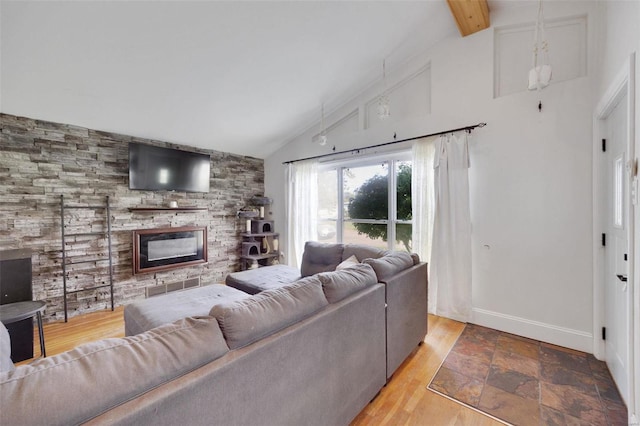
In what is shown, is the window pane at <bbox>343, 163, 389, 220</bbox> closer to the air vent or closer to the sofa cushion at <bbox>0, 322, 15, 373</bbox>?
the air vent

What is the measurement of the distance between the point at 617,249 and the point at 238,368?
2738 mm

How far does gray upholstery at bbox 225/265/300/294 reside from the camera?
9.46 ft

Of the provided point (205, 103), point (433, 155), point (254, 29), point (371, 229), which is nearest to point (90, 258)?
point (205, 103)

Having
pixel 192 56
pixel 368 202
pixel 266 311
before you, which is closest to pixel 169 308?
pixel 266 311

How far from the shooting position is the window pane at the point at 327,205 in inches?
178

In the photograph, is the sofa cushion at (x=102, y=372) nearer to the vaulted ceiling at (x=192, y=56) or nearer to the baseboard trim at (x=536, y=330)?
the vaulted ceiling at (x=192, y=56)

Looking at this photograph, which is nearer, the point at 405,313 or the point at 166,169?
the point at 405,313

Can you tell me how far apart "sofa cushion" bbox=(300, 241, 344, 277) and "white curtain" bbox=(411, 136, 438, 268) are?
1.01m

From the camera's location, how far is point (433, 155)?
3203mm

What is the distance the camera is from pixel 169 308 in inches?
85.2

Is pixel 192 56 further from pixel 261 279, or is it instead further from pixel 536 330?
pixel 536 330

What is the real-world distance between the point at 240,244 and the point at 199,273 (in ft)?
2.82

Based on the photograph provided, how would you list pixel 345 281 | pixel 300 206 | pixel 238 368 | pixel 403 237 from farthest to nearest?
pixel 300 206 < pixel 403 237 < pixel 345 281 < pixel 238 368

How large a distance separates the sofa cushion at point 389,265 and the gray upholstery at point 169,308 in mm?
1294
